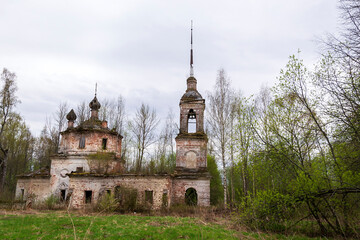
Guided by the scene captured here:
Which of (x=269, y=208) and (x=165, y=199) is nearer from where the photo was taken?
(x=269, y=208)

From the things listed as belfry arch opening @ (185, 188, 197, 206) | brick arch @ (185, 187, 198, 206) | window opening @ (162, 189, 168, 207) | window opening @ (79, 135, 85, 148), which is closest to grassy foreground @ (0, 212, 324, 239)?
window opening @ (162, 189, 168, 207)

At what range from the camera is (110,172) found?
80.6 ft

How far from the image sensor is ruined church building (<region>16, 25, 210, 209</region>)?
20328mm

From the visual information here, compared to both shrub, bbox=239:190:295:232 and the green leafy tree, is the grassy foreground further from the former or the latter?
the green leafy tree

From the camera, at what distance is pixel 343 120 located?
809 centimetres

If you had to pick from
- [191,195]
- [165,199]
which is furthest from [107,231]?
[191,195]

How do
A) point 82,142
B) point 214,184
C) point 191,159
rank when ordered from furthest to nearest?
point 214,184
point 82,142
point 191,159

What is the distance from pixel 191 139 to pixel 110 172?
844 cm

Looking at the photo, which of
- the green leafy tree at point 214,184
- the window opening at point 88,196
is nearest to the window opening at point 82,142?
the window opening at point 88,196

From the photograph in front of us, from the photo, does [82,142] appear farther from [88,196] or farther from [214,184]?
[214,184]

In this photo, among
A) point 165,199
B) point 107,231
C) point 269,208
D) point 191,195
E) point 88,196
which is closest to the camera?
point 269,208

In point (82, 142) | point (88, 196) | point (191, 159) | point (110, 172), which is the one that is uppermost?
point (82, 142)

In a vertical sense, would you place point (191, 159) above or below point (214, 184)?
above

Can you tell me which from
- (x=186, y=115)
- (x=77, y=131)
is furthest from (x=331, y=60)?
(x=77, y=131)
